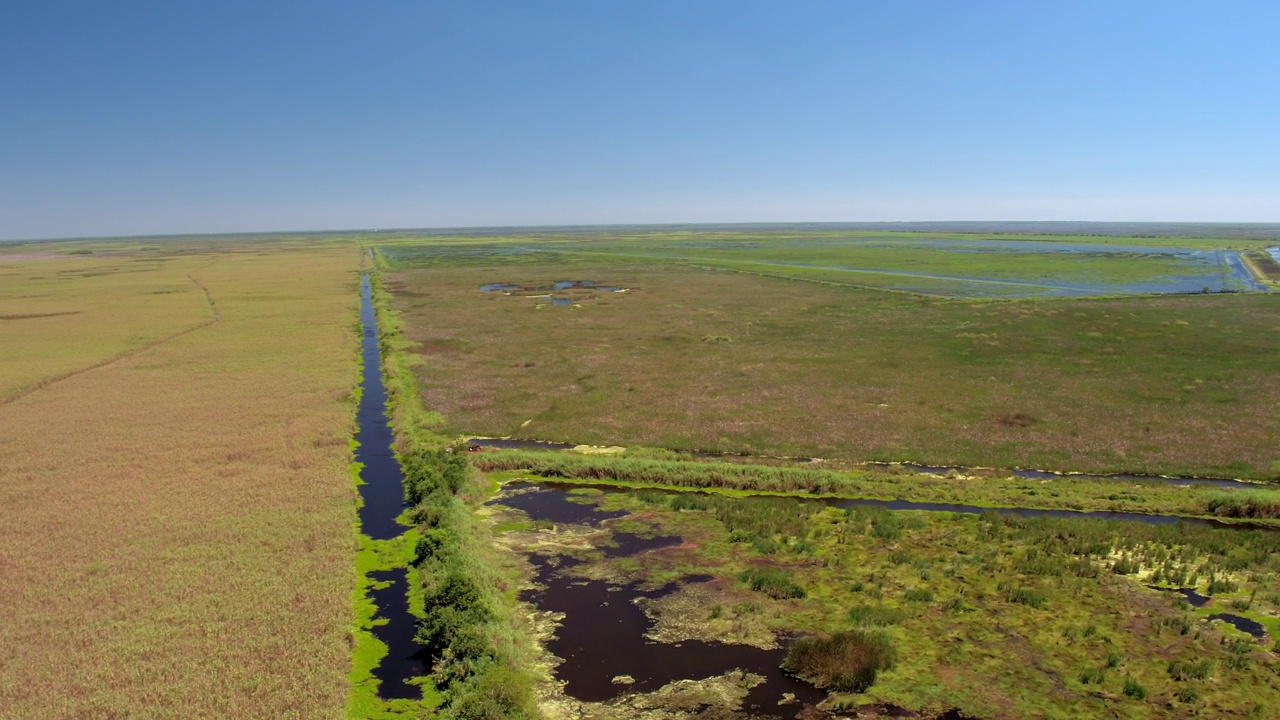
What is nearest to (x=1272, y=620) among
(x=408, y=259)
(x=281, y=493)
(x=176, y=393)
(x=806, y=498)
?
(x=806, y=498)

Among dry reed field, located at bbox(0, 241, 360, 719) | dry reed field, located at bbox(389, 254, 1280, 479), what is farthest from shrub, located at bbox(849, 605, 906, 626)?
dry reed field, located at bbox(389, 254, 1280, 479)

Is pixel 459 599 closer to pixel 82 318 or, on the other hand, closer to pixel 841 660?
pixel 841 660

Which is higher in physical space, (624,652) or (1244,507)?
(1244,507)

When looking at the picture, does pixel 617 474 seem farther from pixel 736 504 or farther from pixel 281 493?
pixel 281 493

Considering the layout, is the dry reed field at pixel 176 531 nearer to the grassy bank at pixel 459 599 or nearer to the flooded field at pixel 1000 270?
the grassy bank at pixel 459 599

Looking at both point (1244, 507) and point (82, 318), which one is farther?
point (82, 318)

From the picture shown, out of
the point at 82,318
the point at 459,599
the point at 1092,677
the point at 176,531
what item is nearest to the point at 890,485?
the point at 1092,677

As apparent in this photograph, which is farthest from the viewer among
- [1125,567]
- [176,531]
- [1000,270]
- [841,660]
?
[1000,270]
